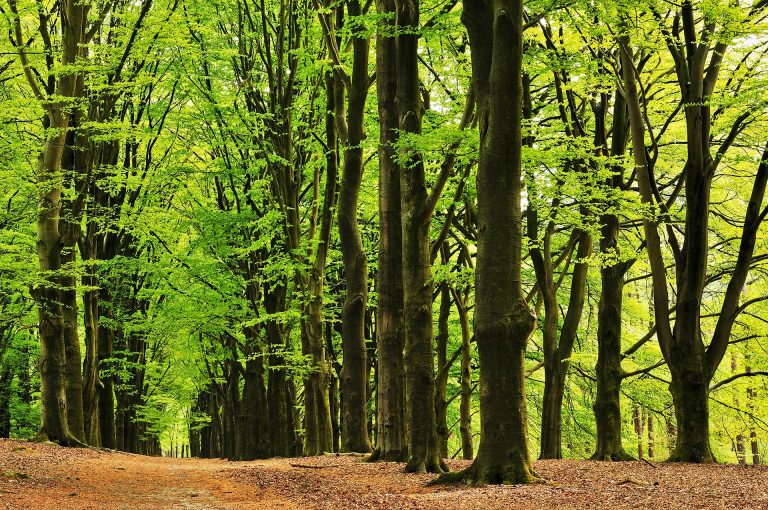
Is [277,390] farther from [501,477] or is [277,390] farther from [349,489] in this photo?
[501,477]

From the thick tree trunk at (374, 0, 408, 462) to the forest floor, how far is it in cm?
83

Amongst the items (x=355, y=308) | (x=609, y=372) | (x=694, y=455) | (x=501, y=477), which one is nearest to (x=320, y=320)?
(x=355, y=308)

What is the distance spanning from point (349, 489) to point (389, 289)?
5301 mm

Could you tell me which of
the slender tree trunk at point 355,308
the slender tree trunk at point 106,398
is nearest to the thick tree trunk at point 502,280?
the slender tree trunk at point 355,308

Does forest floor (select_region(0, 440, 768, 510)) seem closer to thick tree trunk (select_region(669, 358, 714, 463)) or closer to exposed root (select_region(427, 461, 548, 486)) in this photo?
exposed root (select_region(427, 461, 548, 486))

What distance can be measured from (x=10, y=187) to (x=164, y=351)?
25.7 meters

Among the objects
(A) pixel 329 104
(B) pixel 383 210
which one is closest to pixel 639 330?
(A) pixel 329 104

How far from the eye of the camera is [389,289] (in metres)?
15.3

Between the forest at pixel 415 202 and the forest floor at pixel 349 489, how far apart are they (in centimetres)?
86

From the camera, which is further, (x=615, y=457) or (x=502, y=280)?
(x=615, y=457)

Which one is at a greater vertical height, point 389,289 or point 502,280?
point 389,289

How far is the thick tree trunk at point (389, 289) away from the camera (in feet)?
49.8

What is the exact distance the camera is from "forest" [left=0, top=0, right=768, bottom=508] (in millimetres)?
12758

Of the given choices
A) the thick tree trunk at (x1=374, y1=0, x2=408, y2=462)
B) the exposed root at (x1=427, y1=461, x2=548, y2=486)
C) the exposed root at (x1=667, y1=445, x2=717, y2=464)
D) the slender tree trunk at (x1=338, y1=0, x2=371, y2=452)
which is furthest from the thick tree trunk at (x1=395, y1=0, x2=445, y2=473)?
the exposed root at (x1=667, y1=445, x2=717, y2=464)
